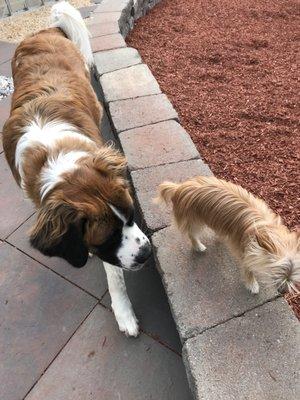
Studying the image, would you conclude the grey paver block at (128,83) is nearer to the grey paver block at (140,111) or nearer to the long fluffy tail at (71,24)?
the grey paver block at (140,111)

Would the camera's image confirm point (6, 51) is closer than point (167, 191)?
No

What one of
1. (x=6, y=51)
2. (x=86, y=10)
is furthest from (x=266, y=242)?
(x=86, y=10)

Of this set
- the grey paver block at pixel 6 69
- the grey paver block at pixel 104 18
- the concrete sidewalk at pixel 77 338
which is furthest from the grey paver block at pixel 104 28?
the concrete sidewalk at pixel 77 338

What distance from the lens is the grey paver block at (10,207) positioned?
11.2 ft

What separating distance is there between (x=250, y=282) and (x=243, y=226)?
341mm

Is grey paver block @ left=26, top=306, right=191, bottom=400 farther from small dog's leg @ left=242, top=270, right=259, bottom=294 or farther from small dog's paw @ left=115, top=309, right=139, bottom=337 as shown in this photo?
small dog's leg @ left=242, top=270, right=259, bottom=294

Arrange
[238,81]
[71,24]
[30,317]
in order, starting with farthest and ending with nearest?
1. [238,81]
2. [71,24]
3. [30,317]

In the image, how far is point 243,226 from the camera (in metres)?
2.01

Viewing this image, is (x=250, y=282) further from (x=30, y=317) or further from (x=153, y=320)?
(x=30, y=317)

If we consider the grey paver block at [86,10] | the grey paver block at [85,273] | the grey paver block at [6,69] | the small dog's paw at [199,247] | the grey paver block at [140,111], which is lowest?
the grey paver block at [85,273]

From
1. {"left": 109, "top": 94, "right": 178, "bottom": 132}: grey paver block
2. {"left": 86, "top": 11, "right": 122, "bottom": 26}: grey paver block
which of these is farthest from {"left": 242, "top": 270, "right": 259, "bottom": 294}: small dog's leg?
{"left": 86, "top": 11, "right": 122, "bottom": 26}: grey paver block

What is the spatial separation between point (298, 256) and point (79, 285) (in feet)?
5.71

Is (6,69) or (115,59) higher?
(115,59)

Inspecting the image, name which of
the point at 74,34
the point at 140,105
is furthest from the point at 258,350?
the point at 74,34
